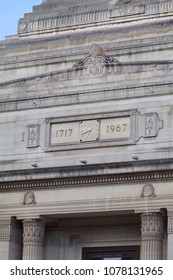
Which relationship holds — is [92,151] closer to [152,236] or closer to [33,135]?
[33,135]

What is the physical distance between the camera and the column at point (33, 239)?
94.1 feet

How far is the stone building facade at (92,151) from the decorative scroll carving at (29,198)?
0.04m

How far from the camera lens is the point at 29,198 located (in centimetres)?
2919

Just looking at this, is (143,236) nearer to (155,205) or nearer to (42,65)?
(155,205)

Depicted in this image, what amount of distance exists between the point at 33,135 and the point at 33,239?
4091 mm

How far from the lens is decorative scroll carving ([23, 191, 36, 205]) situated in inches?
1145

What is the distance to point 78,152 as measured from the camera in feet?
95.3

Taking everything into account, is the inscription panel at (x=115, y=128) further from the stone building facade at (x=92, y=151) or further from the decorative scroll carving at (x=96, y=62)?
the decorative scroll carving at (x=96, y=62)

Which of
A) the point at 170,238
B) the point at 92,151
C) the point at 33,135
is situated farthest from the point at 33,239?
the point at 170,238

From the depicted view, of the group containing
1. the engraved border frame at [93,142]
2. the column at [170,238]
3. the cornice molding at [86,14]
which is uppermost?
the cornice molding at [86,14]

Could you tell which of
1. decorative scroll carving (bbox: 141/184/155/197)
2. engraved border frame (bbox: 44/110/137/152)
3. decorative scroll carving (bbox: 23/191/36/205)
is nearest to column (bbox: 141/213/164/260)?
decorative scroll carving (bbox: 141/184/155/197)

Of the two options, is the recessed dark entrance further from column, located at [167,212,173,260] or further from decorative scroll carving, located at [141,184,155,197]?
decorative scroll carving, located at [141,184,155,197]

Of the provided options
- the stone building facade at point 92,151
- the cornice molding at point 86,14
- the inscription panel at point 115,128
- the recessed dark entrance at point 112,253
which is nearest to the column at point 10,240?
the stone building facade at point 92,151

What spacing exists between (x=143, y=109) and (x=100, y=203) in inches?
148
